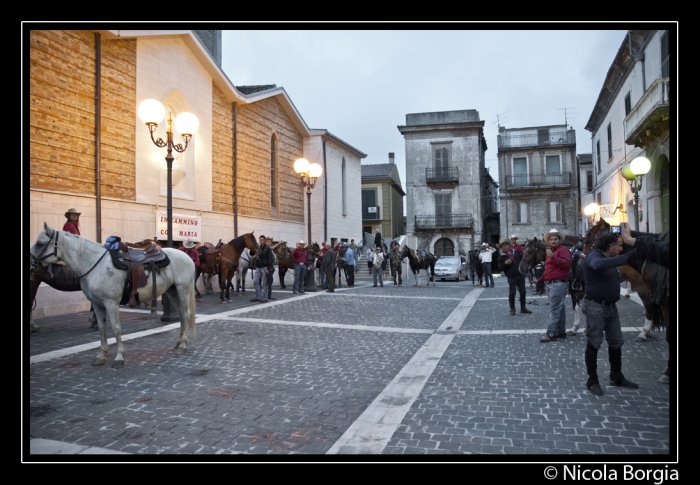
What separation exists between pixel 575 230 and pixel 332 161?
22161mm

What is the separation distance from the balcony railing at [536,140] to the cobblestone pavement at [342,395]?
1273 inches

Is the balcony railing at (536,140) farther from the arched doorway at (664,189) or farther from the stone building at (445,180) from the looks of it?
the arched doorway at (664,189)

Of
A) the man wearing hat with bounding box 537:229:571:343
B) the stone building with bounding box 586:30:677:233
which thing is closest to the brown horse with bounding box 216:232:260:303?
the man wearing hat with bounding box 537:229:571:343

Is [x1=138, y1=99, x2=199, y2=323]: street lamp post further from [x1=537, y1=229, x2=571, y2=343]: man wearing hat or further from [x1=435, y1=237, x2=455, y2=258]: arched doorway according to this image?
[x1=435, y1=237, x2=455, y2=258]: arched doorway

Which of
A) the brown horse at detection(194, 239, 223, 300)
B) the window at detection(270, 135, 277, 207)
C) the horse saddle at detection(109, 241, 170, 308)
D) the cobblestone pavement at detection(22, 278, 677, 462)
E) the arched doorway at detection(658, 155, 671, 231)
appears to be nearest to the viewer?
the cobblestone pavement at detection(22, 278, 677, 462)

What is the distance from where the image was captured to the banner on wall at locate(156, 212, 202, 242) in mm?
14688

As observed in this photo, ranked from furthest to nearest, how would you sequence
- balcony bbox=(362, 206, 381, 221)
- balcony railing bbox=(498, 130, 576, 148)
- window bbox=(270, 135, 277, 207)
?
balcony bbox=(362, 206, 381, 221), balcony railing bbox=(498, 130, 576, 148), window bbox=(270, 135, 277, 207)

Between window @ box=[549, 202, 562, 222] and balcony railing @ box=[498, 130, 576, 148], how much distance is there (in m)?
5.17

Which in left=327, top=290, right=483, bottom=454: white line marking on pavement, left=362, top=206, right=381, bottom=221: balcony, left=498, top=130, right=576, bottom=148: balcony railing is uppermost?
left=498, top=130, right=576, bottom=148: balcony railing

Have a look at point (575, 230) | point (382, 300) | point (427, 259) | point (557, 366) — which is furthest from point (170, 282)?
point (575, 230)

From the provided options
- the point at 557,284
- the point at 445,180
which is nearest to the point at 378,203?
the point at 445,180

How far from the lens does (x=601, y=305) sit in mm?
4719
